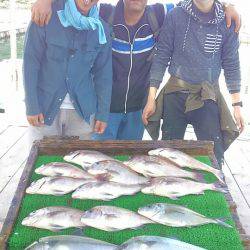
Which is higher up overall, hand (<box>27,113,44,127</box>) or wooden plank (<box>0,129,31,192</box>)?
hand (<box>27,113,44,127</box>)

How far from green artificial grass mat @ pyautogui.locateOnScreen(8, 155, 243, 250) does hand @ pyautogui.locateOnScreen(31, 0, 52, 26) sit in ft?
4.92

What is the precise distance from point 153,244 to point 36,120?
191 centimetres

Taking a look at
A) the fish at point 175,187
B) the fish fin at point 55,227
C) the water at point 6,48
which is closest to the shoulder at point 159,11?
the fish at point 175,187

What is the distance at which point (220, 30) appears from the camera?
3672 millimetres

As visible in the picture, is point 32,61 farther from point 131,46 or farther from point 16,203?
point 16,203

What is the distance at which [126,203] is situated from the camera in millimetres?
2564

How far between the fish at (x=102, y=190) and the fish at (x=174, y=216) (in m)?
0.23

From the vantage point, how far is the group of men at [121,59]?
3465 millimetres

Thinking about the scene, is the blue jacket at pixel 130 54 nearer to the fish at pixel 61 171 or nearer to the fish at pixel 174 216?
the fish at pixel 61 171

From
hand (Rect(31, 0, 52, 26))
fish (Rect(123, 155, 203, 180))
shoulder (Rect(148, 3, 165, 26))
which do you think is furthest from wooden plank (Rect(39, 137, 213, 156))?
shoulder (Rect(148, 3, 165, 26))

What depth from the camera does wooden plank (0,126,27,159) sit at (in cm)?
550

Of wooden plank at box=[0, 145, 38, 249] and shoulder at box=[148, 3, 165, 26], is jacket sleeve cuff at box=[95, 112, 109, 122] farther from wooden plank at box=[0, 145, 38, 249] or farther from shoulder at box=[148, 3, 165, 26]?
shoulder at box=[148, 3, 165, 26]

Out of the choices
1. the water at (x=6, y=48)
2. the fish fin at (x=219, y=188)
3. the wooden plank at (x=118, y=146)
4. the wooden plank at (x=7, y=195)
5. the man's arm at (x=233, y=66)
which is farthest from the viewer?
the water at (x=6, y=48)

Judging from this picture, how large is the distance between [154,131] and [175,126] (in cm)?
23
